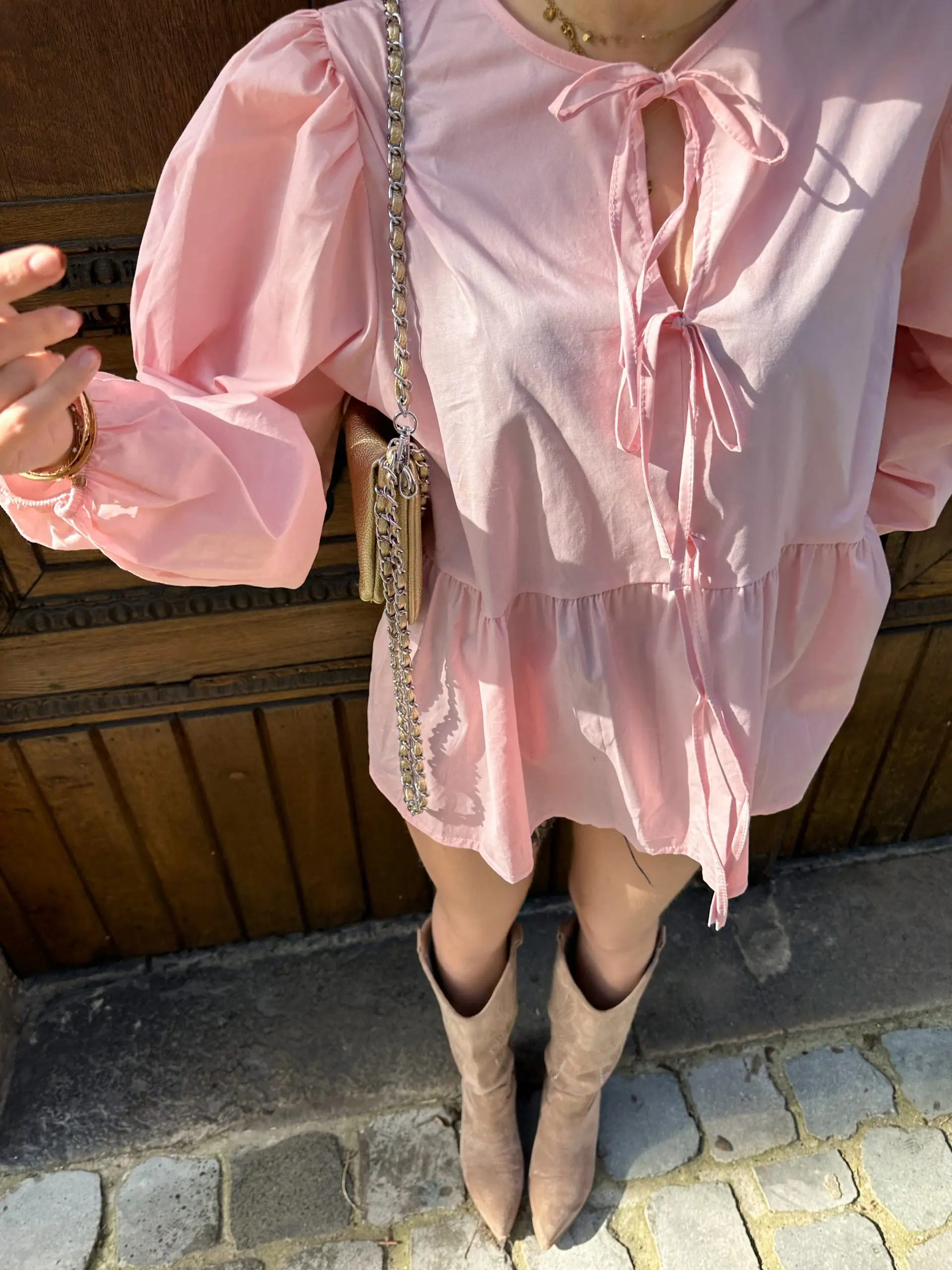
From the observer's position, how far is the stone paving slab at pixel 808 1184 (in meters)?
1.35

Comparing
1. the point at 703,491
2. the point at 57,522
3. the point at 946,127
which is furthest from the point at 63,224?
the point at 946,127

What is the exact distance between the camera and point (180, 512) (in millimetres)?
734

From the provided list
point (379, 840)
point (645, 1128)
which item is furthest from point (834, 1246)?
point (379, 840)

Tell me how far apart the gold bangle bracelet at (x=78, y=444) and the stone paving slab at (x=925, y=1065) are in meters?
1.58

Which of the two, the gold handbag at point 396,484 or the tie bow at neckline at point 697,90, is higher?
the tie bow at neckline at point 697,90

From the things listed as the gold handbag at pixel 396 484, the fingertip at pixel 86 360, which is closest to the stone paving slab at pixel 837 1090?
the gold handbag at pixel 396 484

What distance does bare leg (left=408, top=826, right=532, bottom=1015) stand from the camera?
3.47 ft

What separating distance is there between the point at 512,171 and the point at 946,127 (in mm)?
370

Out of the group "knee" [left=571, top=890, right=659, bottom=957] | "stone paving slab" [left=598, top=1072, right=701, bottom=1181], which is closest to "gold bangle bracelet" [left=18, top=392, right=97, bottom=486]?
"knee" [left=571, top=890, right=659, bottom=957]

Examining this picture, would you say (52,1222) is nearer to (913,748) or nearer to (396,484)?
(396,484)

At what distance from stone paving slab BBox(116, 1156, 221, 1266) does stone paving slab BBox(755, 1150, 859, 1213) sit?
2.80 ft

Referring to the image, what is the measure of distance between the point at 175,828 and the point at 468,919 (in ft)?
2.06

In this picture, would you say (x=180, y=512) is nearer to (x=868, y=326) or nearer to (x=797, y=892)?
(x=868, y=326)

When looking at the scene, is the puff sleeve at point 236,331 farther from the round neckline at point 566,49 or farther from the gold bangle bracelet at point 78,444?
the round neckline at point 566,49
